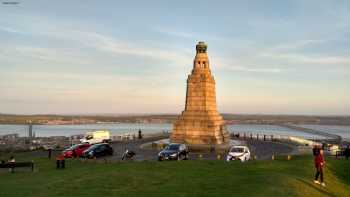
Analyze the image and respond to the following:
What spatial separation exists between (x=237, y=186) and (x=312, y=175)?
735cm

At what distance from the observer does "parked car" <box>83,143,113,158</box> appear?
37.5 metres

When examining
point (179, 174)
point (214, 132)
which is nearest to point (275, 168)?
point (179, 174)

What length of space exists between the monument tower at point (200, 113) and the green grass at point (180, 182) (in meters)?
26.0

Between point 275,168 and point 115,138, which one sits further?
point 115,138

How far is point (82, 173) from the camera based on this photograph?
23.7 m

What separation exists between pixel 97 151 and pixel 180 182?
19.7 metres

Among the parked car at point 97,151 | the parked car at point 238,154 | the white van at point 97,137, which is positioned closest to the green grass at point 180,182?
the parked car at point 238,154

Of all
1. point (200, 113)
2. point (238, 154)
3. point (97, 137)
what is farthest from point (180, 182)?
point (97, 137)

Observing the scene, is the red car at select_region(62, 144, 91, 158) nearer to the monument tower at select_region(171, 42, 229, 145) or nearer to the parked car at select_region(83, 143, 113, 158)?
the parked car at select_region(83, 143, 113, 158)

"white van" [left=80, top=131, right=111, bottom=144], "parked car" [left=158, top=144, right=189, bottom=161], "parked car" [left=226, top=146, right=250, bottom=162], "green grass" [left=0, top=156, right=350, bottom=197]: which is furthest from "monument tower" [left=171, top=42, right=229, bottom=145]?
"green grass" [left=0, top=156, right=350, bottom=197]

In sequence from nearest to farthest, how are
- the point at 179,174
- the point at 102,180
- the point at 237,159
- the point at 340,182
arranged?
the point at 102,180, the point at 179,174, the point at 340,182, the point at 237,159

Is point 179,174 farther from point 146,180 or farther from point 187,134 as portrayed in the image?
point 187,134

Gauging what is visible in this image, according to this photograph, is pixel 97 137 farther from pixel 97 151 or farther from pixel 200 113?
pixel 97 151

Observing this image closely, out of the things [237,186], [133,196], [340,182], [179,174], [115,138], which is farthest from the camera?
[115,138]
